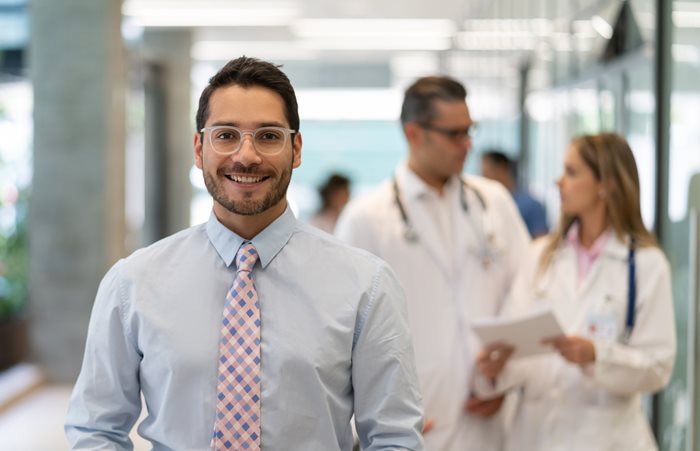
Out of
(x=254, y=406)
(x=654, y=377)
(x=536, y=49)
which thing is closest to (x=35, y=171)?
(x=536, y=49)

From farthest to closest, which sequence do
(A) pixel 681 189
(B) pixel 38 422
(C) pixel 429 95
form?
(B) pixel 38 422 < (A) pixel 681 189 < (C) pixel 429 95

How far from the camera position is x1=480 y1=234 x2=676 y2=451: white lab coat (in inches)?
129

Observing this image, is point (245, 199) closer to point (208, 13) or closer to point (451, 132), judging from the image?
point (451, 132)

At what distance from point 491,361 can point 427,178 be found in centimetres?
65

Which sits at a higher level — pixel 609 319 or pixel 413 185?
pixel 413 185

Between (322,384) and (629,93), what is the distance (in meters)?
4.04

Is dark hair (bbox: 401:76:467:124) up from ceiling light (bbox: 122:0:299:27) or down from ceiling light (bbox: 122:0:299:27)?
down

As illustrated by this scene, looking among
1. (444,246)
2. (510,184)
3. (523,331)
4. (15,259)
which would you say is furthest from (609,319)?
(15,259)

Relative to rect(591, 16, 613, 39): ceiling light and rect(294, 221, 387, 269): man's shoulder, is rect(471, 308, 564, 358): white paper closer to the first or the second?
rect(294, 221, 387, 269): man's shoulder

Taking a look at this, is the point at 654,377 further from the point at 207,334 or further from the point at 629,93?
the point at 629,93

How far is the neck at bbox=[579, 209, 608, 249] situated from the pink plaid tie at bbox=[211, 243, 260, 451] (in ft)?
5.78

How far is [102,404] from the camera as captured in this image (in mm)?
2070

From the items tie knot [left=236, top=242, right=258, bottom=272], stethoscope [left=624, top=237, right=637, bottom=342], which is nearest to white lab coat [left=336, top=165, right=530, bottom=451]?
stethoscope [left=624, top=237, right=637, bottom=342]

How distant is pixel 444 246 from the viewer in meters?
3.49
